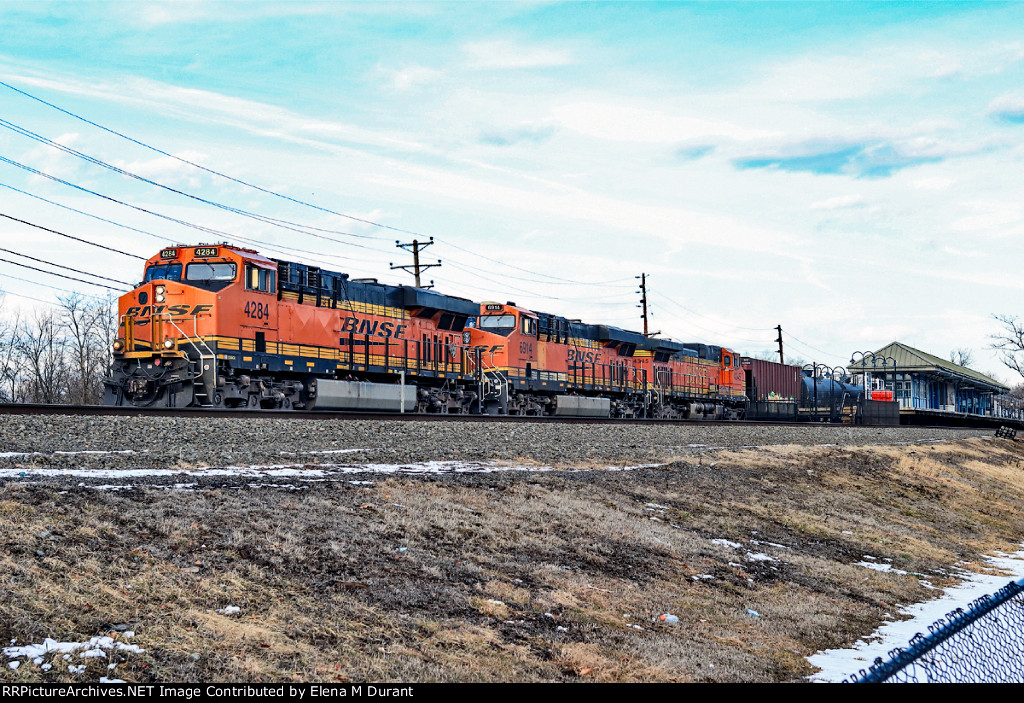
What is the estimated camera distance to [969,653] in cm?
626

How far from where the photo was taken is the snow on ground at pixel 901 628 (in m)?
6.77

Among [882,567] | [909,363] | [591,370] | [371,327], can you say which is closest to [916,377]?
[909,363]

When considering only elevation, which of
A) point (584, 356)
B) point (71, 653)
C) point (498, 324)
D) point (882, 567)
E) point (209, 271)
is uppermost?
point (209, 271)

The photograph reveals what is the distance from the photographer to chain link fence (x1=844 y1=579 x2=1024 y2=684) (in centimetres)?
541

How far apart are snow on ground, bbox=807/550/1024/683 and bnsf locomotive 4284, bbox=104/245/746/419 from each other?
1468 centimetres

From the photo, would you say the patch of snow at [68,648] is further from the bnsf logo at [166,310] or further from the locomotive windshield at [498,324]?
the locomotive windshield at [498,324]

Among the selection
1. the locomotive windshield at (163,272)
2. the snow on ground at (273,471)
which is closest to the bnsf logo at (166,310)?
the locomotive windshield at (163,272)

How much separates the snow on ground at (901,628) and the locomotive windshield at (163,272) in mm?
16447

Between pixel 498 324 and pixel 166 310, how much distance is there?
40.6ft

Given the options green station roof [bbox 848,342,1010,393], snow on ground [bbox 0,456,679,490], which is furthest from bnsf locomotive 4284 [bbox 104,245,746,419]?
green station roof [bbox 848,342,1010,393]

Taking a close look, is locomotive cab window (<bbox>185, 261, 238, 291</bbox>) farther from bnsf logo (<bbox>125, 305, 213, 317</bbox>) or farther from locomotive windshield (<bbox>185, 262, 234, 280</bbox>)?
bnsf logo (<bbox>125, 305, 213, 317</bbox>)

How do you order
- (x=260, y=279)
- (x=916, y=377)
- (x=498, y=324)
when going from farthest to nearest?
1. (x=916, y=377)
2. (x=498, y=324)
3. (x=260, y=279)

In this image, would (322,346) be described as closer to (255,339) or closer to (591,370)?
(255,339)
